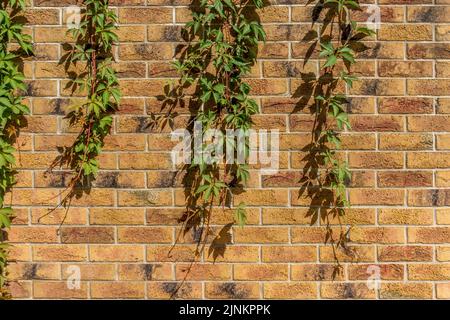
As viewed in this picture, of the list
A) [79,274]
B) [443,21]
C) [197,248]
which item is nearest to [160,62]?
[197,248]

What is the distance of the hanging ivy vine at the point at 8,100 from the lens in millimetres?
2699

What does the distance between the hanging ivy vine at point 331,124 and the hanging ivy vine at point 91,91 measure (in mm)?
1003

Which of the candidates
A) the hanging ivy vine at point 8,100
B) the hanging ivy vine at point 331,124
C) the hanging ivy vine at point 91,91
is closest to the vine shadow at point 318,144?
the hanging ivy vine at point 331,124

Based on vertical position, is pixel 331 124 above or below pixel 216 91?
below

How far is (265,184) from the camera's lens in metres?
2.76

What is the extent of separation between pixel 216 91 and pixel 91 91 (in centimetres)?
63

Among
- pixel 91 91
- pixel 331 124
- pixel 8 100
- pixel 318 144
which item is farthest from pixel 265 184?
pixel 8 100

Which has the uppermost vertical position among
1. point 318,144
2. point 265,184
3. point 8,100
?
point 8,100

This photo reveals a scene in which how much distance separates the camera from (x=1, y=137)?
108 inches

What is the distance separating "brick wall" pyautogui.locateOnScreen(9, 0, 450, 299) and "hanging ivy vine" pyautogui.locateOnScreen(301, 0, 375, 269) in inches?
2.2

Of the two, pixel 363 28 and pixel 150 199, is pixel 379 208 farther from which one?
pixel 150 199

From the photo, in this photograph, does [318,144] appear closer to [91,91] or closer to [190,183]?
[190,183]

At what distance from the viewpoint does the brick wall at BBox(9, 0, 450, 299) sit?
107 inches

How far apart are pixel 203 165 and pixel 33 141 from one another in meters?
0.88
